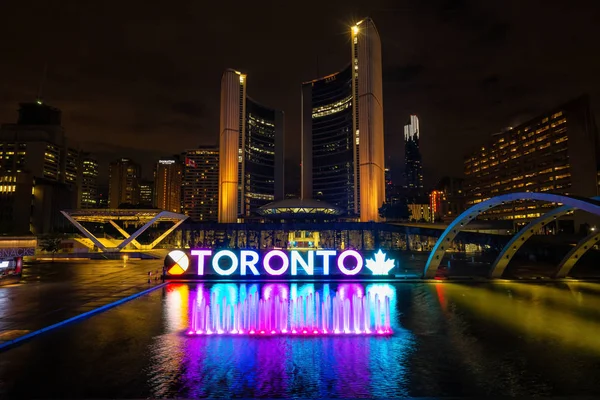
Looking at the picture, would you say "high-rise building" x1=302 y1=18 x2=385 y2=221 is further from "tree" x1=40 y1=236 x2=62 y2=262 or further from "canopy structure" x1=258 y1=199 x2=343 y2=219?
"tree" x1=40 y1=236 x2=62 y2=262

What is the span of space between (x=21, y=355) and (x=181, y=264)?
57.3ft

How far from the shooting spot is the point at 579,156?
106 meters

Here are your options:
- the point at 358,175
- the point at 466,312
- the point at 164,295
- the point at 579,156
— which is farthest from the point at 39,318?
the point at 579,156

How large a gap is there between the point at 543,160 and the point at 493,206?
124 metres

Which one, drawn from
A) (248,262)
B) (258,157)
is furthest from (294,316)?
(258,157)

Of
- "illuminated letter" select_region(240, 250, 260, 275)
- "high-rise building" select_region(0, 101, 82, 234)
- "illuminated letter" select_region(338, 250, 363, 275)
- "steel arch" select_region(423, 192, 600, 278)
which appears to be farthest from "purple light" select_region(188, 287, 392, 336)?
"high-rise building" select_region(0, 101, 82, 234)

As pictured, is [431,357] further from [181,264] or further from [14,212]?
[14,212]

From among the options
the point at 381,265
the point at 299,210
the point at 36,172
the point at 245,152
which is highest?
the point at 245,152

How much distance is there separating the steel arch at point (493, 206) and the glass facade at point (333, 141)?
113663 millimetres

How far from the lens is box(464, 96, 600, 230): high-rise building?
342 feet

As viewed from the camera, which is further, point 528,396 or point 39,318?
point 39,318

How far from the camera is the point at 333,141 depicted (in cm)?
15312

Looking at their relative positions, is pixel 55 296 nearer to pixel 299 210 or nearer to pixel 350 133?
pixel 299 210

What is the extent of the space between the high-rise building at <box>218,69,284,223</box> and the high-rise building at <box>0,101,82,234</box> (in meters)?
55.8
